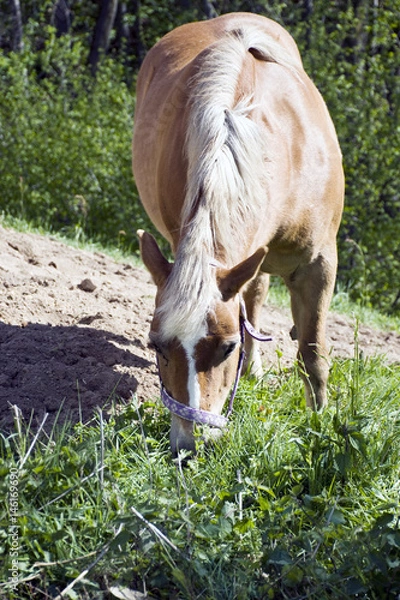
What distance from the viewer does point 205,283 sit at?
3.03m

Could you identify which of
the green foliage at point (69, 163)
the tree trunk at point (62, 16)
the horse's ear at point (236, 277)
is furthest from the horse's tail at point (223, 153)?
the tree trunk at point (62, 16)

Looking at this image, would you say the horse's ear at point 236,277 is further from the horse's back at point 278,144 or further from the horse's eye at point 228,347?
the horse's back at point 278,144

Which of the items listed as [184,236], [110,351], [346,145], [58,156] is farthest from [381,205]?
[184,236]

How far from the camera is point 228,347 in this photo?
3.09 metres

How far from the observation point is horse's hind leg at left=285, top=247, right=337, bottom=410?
414 centimetres

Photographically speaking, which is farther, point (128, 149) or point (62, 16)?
point (62, 16)

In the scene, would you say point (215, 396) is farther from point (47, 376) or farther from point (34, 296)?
point (34, 296)

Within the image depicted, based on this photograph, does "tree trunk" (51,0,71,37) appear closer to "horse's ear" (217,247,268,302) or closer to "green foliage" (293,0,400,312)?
"green foliage" (293,0,400,312)

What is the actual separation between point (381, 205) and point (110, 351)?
5.82 m

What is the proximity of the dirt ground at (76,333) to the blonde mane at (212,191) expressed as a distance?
2.77 ft

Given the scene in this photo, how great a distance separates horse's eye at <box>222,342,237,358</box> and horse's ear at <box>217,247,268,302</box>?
17 centimetres

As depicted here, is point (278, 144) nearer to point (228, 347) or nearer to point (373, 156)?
point (228, 347)

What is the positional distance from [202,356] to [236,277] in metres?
0.34

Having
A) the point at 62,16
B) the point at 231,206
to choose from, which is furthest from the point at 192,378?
the point at 62,16
